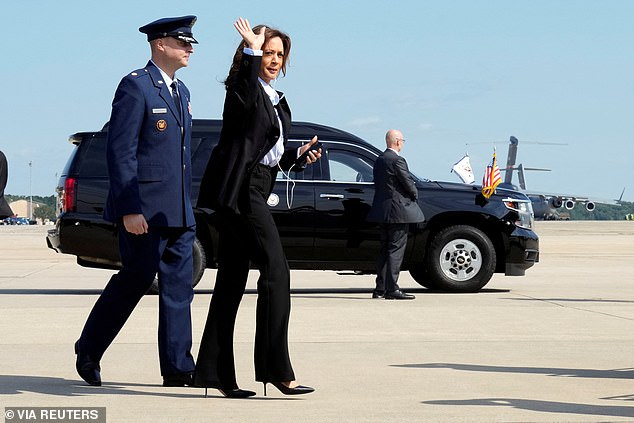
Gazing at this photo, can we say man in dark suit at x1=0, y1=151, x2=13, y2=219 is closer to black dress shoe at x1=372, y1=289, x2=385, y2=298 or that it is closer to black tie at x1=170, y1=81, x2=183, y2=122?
black tie at x1=170, y1=81, x2=183, y2=122

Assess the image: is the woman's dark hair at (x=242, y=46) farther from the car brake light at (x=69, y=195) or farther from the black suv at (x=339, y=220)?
the car brake light at (x=69, y=195)

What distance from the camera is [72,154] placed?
14141 millimetres

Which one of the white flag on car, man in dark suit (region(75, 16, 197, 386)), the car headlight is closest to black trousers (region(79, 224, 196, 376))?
man in dark suit (region(75, 16, 197, 386))

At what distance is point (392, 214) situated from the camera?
13.6 m

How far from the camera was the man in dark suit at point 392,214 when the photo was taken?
1354 cm

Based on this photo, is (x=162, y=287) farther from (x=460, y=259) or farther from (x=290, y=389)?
(x=460, y=259)

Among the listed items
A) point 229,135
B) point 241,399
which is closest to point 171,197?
point 229,135

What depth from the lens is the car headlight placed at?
48.6 ft

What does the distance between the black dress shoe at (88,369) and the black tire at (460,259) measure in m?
8.00

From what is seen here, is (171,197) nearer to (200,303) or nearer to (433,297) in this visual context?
(200,303)

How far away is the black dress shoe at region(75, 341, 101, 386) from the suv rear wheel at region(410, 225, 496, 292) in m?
8.00

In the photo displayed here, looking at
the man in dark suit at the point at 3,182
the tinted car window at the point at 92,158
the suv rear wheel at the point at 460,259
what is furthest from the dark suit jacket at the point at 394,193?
the man in dark suit at the point at 3,182

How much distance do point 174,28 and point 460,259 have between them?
8349 mm

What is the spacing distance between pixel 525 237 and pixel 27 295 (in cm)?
561
